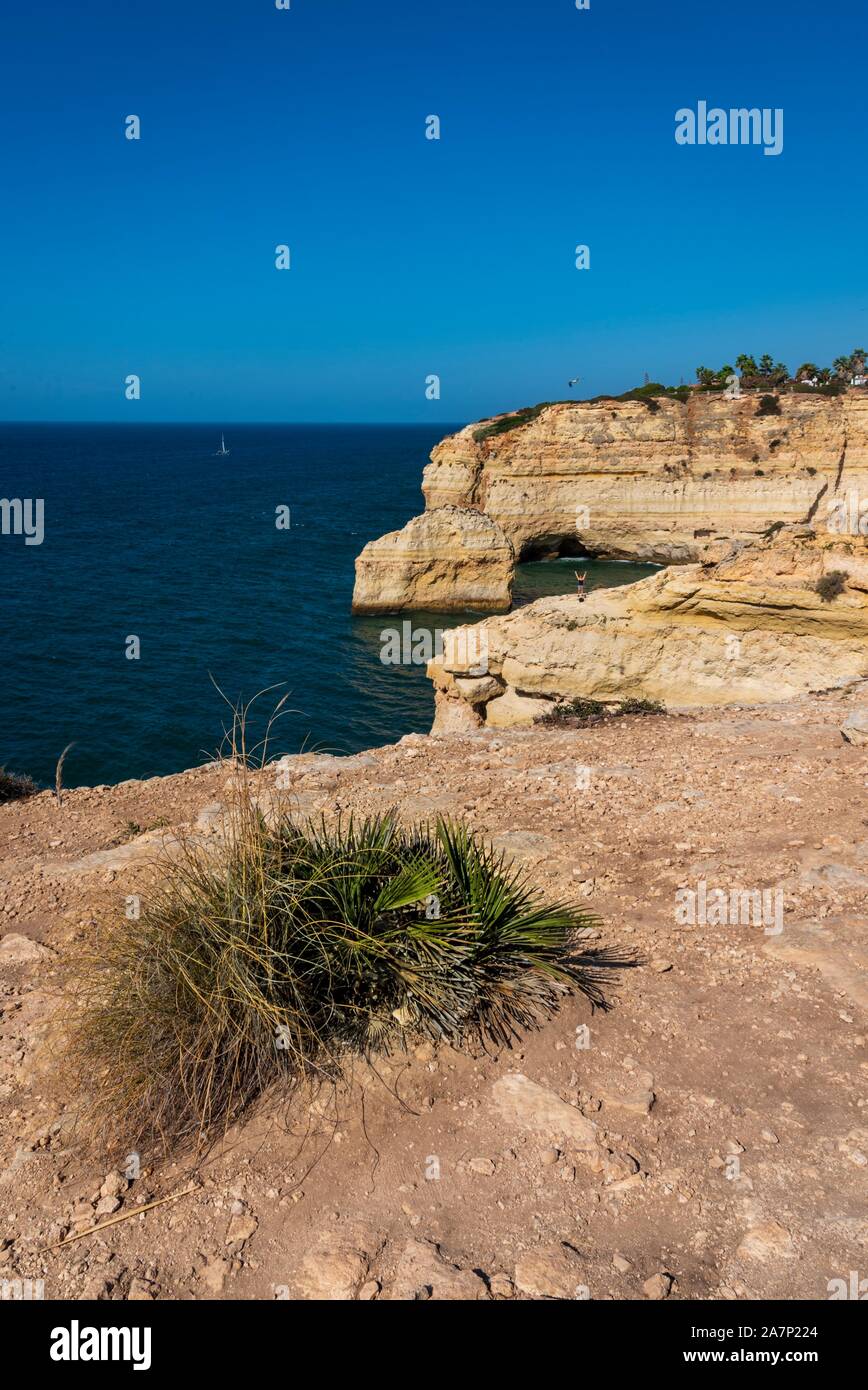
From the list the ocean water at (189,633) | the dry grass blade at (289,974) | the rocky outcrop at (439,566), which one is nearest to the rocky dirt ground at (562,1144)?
the dry grass blade at (289,974)

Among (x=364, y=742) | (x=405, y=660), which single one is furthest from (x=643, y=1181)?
(x=405, y=660)

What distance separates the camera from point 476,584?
3734 cm

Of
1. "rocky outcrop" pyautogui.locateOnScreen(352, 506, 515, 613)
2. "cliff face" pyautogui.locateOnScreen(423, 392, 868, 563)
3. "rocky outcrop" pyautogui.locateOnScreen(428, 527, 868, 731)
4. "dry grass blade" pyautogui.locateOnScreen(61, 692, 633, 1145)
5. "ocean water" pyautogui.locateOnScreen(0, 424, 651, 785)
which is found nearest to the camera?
"dry grass blade" pyautogui.locateOnScreen(61, 692, 633, 1145)

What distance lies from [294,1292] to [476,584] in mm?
34721

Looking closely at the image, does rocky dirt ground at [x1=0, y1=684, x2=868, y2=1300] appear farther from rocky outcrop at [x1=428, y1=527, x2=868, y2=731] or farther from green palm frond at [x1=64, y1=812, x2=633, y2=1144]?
rocky outcrop at [x1=428, y1=527, x2=868, y2=731]

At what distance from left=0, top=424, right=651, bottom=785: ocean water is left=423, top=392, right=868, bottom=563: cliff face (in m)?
2.81

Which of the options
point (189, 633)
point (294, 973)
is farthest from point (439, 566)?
point (294, 973)

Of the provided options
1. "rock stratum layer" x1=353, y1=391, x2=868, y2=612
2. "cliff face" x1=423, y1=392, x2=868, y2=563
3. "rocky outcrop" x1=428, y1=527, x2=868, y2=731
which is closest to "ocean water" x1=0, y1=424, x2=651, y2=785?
"rock stratum layer" x1=353, y1=391, x2=868, y2=612

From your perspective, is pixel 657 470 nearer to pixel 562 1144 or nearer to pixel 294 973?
pixel 294 973

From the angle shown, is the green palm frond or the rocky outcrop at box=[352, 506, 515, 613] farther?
the rocky outcrop at box=[352, 506, 515, 613]

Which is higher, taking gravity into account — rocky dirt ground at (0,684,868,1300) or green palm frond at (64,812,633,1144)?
green palm frond at (64,812,633,1144)

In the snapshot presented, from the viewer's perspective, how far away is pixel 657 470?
44.8m

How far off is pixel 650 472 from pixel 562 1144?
44373 millimetres

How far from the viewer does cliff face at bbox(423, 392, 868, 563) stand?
42.1 meters
